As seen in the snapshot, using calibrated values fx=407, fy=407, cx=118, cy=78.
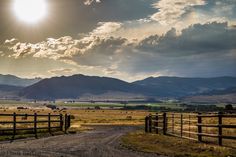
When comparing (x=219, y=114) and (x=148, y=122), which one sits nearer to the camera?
(x=219, y=114)

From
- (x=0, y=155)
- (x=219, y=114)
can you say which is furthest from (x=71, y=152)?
(x=219, y=114)

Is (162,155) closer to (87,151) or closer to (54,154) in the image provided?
(87,151)

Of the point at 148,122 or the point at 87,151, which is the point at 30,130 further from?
the point at 87,151

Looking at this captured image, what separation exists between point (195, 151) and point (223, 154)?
9.08 feet

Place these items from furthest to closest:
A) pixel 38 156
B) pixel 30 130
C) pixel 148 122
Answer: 1. pixel 148 122
2. pixel 30 130
3. pixel 38 156

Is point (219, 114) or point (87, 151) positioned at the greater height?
point (219, 114)

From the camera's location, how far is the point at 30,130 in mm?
49125

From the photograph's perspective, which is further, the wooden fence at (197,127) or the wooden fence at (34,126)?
the wooden fence at (34,126)

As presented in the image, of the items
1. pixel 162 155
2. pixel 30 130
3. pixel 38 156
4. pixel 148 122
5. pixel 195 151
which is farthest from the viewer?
pixel 148 122

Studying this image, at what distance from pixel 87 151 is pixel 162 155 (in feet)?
15.8

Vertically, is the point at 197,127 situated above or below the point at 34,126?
below

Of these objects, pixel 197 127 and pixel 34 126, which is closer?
pixel 34 126

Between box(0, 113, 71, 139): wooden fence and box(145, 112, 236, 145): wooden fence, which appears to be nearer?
box(145, 112, 236, 145): wooden fence

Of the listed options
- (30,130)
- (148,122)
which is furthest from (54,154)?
(148,122)
